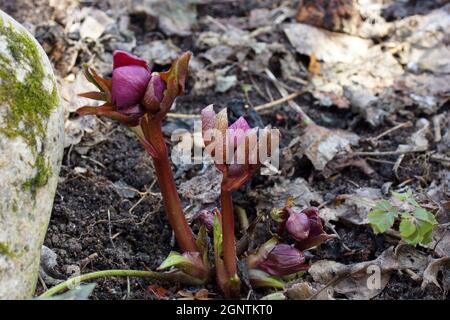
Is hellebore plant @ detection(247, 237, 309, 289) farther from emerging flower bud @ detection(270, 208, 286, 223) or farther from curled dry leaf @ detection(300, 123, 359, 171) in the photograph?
curled dry leaf @ detection(300, 123, 359, 171)

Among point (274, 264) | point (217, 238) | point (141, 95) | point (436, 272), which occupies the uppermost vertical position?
point (141, 95)

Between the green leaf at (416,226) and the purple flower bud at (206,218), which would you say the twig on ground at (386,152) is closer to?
the green leaf at (416,226)

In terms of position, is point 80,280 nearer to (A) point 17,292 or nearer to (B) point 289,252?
(A) point 17,292

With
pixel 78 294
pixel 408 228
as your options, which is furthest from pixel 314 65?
pixel 78 294

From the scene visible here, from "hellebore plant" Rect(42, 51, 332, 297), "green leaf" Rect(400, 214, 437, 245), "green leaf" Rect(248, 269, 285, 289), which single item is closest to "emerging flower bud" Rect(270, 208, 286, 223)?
"hellebore plant" Rect(42, 51, 332, 297)

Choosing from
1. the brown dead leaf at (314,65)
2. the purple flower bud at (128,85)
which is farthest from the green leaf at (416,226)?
the brown dead leaf at (314,65)

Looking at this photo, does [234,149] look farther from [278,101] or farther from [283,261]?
[278,101]
